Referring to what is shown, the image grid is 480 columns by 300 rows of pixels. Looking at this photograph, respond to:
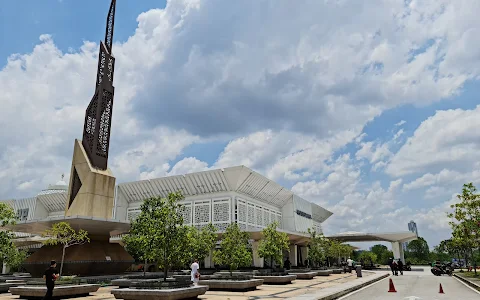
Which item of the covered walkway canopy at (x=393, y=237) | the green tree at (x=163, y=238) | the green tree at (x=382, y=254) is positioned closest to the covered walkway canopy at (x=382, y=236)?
the covered walkway canopy at (x=393, y=237)

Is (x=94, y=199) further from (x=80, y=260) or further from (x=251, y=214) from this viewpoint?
(x=251, y=214)

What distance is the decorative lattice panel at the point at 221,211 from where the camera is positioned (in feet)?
167

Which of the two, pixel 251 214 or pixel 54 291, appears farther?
pixel 251 214

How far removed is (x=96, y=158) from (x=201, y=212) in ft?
77.8

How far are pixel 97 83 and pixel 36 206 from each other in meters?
42.6

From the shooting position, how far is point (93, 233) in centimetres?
3180

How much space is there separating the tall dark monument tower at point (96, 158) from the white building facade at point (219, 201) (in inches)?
632

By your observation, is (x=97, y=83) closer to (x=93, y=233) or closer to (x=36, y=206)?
(x=93, y=233)

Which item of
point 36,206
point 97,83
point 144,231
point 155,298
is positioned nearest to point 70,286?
point 144,231

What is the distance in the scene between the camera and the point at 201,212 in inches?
2092

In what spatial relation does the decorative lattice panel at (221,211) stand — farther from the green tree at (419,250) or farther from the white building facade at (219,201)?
the green tree at (419,250)

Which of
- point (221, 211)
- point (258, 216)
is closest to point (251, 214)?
point (258, 216)

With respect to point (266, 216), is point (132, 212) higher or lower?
higher

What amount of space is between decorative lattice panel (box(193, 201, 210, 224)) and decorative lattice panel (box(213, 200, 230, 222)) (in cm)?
120
